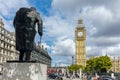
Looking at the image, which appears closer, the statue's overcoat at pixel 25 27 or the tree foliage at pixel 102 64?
the statue's overcoat at pixel 25 27

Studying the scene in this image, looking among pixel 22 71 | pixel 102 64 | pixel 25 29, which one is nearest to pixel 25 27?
pixel 25 29

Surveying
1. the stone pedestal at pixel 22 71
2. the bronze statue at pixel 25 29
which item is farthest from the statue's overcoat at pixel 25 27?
the stone pedestal at pixel 22 71

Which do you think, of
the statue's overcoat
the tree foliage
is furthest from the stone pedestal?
the tree foliage

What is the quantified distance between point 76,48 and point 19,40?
154 m

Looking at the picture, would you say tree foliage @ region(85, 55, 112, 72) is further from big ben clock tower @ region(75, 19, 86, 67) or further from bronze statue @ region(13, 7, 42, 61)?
bronze statue @ region(13, 7, 42, 61)

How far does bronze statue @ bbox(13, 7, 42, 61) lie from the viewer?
402 inches

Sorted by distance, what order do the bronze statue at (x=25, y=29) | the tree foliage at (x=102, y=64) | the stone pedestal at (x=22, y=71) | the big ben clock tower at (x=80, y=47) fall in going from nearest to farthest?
the stone pedestal at (x=22, y=71) < the bronze statue at (x=25, y=29) < the tree foliage at (x=102, y=64) < the big ben clock tower at (x=80, y=47)

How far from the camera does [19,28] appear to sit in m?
10.3

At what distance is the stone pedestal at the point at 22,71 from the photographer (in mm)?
9602

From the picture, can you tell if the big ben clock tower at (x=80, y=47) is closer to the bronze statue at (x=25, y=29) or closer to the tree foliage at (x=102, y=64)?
the tree foliage at (x=102, y=64)

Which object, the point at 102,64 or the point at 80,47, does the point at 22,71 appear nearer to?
the point at 102,64

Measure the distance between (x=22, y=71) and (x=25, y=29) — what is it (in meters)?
1.82

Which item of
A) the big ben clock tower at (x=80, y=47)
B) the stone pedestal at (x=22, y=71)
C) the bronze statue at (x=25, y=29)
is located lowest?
the stone pedestal at (x=22, y=71)

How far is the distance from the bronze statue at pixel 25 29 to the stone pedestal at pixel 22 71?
569 mm
